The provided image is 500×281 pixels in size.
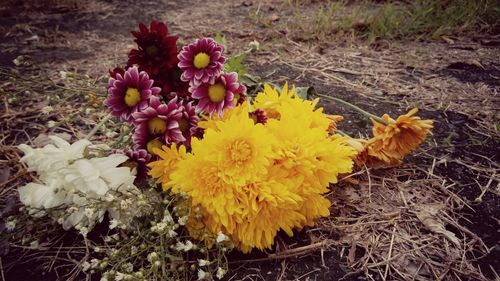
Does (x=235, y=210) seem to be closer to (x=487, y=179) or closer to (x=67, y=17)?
(x=487, y=179)

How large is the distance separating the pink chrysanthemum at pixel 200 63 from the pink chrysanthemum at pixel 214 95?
21 mm

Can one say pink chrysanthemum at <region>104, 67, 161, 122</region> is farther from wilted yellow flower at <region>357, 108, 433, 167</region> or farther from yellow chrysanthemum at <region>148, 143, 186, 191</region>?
wilted yellow flower at <region>357, 108, 433, 167</region>

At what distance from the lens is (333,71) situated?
2506mm

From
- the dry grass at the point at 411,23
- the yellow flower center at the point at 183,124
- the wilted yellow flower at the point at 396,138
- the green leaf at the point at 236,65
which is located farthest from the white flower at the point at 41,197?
the dry grass at the point at 411,23

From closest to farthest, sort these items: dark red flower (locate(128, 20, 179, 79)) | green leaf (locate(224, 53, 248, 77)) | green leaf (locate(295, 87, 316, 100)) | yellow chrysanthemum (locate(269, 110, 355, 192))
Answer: yellow chrysanthemum (locate(269, 110, 355, 192)), dark red flower (locate(128, 20, 179, 79)), green leaf (locate(224, 53, 248, 77)), green leaf (locate(295, 87, 316, 100))

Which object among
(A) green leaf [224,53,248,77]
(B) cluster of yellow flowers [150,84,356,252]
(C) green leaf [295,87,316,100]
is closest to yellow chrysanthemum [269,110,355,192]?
(B) cluster of yellow flowers [150,84,356,252]

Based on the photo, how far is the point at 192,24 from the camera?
343 cm

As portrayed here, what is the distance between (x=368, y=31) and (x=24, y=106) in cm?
253

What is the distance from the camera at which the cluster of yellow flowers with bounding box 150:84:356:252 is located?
3.48 feet

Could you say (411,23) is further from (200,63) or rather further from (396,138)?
(200,63)

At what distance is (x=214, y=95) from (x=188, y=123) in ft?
0.41

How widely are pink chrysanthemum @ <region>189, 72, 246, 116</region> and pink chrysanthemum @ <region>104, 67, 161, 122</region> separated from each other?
127mm

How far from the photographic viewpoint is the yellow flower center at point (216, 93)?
1.18 meters

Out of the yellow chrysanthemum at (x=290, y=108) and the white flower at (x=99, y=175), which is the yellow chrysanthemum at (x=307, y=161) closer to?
the yellow chrysanthemum at (x=290, y=108)
